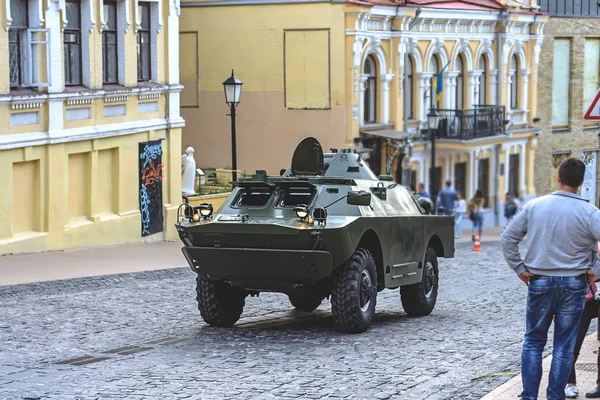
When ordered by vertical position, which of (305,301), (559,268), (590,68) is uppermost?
(590,68)

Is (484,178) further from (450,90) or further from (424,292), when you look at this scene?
(424,292)

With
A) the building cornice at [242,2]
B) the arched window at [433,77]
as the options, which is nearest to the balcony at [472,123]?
the arched window at [433,77]

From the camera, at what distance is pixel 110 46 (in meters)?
26.3

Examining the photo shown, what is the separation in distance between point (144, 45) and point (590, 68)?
25.6 metres

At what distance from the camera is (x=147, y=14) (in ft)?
91.7

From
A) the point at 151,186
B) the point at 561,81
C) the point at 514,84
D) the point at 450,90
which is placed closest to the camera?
the point at 151,186

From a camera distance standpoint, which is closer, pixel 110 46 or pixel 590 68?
pixel 110 46

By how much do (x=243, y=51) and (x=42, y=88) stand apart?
44.0ft

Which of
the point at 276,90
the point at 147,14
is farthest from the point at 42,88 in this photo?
the point at 276,90

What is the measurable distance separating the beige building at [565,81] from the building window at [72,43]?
26.2m

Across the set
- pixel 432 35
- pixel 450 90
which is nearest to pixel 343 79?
pixel 432 35

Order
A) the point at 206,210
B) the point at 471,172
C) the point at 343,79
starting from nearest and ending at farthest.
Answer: the point at 206,210 < the point at 343,79 < the point at 471,172

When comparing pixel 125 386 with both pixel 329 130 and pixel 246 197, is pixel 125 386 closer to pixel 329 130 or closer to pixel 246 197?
pixel 246 197

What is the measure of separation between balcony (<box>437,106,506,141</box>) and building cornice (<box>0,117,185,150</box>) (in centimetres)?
1315
